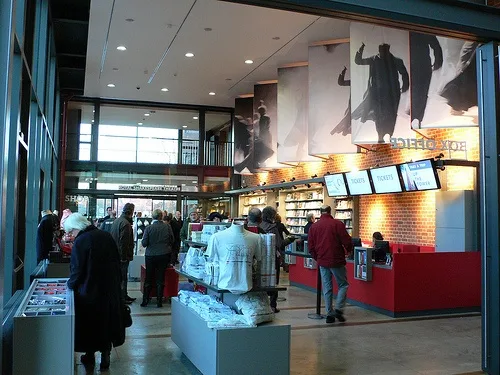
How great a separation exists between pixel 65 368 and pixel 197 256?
2.29 m

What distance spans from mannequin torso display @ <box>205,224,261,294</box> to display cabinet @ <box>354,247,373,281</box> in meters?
4.19

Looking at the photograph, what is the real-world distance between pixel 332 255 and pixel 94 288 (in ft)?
12.5

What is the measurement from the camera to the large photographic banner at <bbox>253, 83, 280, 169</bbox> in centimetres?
1600

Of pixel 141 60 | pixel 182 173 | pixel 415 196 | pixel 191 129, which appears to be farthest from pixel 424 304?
pixel 191 129

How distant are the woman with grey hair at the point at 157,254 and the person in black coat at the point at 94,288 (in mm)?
3660

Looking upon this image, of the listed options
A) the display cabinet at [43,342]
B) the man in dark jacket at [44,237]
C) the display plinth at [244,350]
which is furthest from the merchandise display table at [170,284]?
the display cabinet at [43,342]

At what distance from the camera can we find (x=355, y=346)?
6.17 metres

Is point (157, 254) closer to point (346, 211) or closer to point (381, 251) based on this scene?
point (381, 251)

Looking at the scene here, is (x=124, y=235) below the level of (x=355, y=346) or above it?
above

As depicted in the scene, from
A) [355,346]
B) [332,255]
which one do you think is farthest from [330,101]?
[355,346]

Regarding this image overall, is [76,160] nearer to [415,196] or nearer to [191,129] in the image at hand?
[191,129]

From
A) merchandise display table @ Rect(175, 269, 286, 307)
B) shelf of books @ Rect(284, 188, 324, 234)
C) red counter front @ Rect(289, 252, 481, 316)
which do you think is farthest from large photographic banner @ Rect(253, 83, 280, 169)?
merchandise display table @ Rect(175, 269, 286, 307)

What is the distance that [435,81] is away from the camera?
344 inches

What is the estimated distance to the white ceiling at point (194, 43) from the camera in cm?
1105
